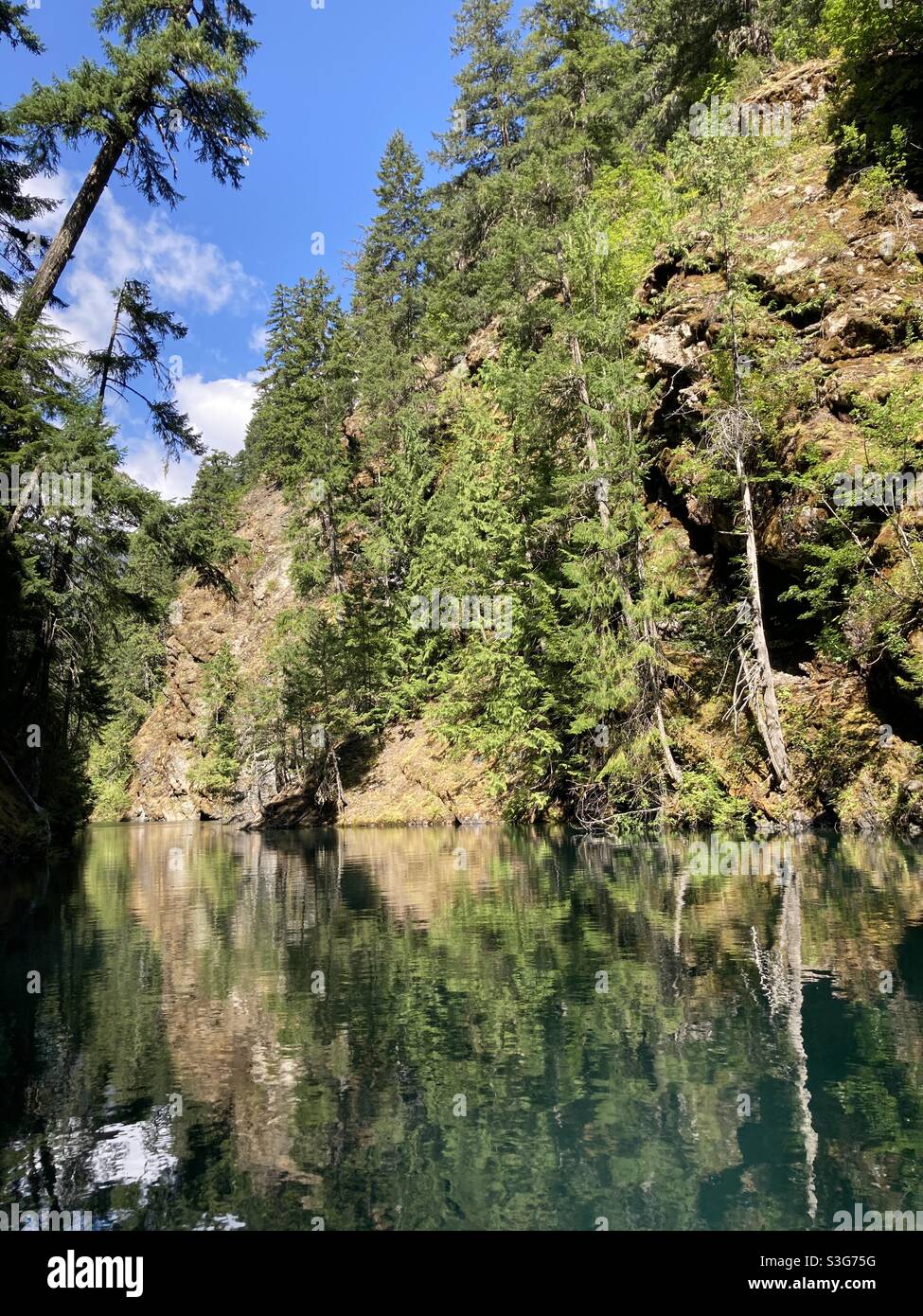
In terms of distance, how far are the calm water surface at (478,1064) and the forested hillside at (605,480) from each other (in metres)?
10.8

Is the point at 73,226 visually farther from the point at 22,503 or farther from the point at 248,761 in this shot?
the point at 248,761

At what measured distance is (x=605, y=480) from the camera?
1042 inches

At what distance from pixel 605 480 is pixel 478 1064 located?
2266cm

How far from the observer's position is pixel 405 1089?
233 inches

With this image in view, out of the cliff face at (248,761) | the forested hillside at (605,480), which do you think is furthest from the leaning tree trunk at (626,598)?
the cliff face at (248,761)

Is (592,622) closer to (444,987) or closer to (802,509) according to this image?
(802,509)

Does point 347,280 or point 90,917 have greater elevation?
point 347,280

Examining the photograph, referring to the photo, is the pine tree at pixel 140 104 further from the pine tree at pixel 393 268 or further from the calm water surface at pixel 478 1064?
the pine tree at pixel 393 268

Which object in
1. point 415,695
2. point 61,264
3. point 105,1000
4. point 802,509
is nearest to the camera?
point 105,1000

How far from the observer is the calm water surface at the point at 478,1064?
177 inches

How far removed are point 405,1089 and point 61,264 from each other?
785 inches

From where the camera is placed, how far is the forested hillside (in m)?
20.1
